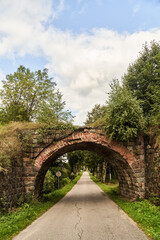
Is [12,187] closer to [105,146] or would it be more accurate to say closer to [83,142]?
[83,142]

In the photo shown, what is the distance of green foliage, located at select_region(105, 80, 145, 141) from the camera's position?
9.96 meters

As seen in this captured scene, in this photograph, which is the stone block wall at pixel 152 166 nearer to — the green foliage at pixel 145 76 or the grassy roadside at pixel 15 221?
the green foliage at pixel 145 76

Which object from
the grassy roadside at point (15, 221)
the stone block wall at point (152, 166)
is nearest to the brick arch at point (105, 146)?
the stone block wall at point (152, 166)

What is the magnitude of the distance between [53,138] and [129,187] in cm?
551

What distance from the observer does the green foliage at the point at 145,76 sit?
44.9 ft

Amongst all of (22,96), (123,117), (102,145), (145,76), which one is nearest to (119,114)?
(123,117)

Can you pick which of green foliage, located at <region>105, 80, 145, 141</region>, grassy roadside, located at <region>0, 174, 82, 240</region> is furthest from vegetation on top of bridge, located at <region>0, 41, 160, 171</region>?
grassy roadside, located at <region>0, 174, 82, 240</region>

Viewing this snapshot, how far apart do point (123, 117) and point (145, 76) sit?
594cm

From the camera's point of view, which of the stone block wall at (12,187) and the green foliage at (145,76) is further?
the green foliage at (145,76)

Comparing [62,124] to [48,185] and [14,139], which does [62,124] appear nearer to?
[14,139]

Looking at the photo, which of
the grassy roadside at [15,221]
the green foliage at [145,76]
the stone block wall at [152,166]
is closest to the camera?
the grassy roadside at [15,221]

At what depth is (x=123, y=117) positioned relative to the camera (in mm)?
9914

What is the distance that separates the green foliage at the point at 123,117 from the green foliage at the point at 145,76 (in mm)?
3621

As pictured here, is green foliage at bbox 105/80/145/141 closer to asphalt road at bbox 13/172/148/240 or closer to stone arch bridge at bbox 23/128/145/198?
stone arch bridge at bbox 23/128/145/198
